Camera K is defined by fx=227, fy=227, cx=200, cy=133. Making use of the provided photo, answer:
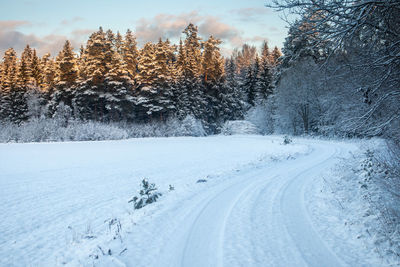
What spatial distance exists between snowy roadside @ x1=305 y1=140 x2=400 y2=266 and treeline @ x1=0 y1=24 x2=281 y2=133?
29.5 meters

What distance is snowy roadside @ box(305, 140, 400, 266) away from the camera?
11.1ft

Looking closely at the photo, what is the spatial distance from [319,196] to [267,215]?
2.19 metres

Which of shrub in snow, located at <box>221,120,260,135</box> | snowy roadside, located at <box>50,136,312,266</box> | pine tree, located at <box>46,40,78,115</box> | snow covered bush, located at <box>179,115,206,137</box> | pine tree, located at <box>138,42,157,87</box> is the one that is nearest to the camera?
snowy roadside, located at <box>50,136,312,266</box>

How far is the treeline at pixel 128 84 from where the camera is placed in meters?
32.5

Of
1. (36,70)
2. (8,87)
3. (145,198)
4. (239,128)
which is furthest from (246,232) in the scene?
(36,70)

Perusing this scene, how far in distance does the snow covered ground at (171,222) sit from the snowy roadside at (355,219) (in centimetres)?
7

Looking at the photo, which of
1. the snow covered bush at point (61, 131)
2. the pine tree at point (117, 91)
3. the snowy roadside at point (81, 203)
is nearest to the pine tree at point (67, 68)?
the pine tree at point (117, 91)

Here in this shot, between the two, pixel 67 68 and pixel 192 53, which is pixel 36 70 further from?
pixel 192 53

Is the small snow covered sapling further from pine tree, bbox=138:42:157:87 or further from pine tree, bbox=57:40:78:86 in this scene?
pine tree, bbox=57:40:78:86

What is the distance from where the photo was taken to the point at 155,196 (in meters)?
6.71

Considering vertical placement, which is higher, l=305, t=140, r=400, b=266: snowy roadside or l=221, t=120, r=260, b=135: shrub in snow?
l=221, t=120, r=260, b=135: shrub in snow

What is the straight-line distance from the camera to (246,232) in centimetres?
426

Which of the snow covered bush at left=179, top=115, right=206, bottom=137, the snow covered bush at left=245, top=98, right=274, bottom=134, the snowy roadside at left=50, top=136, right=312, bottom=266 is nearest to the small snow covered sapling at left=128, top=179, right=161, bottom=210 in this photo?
the snowy roadside at left=50, top=136, right=312, bottom=266

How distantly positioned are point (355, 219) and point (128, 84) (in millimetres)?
34537
